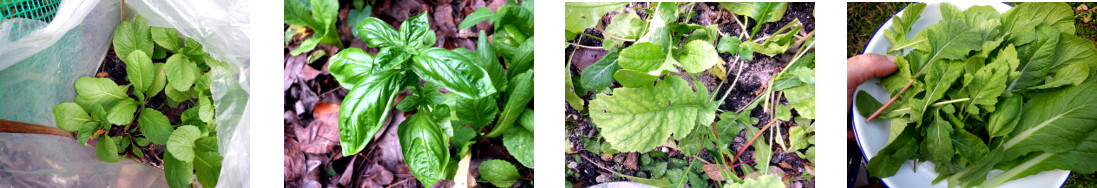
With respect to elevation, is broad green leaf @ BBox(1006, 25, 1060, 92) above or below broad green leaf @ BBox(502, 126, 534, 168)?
above

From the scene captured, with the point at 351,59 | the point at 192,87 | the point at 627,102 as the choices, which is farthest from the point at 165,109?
the point at 627,102

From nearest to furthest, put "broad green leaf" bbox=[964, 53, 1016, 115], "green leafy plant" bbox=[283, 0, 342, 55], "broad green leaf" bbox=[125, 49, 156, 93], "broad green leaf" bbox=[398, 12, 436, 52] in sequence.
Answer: "broad green leaf" bbox=[964, 53, 1016, 115] → "broad green leaf" bbox=[398, 12, 436, 52] → "broad green leaf" bbox=[125, 49, 156, 93] → "green leafy plant" bbox=[283, 0, 342, 55]

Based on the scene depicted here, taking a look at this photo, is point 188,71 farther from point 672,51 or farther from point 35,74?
point 672,51

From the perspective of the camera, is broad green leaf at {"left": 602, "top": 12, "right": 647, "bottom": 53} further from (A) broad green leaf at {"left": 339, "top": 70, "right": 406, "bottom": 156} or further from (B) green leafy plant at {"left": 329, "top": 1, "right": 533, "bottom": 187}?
(A) broad green leaf at {"left": 339, "top": 70, "right": 406, "bottom": 156}

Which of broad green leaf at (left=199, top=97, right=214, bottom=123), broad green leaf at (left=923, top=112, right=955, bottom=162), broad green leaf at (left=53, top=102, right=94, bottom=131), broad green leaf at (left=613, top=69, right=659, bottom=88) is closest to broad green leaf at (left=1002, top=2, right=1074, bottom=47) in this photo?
broad green leaf at (left=923, top=112, right=955, bottom=162)

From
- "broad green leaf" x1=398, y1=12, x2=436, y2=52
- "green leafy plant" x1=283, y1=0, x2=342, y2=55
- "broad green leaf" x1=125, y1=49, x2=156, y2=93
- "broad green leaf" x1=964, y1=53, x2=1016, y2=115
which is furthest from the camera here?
"green leafy plant" x1=283, y1=0, x2=342, y2=55

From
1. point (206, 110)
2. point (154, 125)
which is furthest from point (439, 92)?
point (154, 125)

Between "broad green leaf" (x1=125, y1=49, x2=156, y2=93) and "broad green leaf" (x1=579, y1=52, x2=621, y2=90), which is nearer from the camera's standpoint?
"broad green leaf" (x1=579, y1=52, x2=621, y2=90)
